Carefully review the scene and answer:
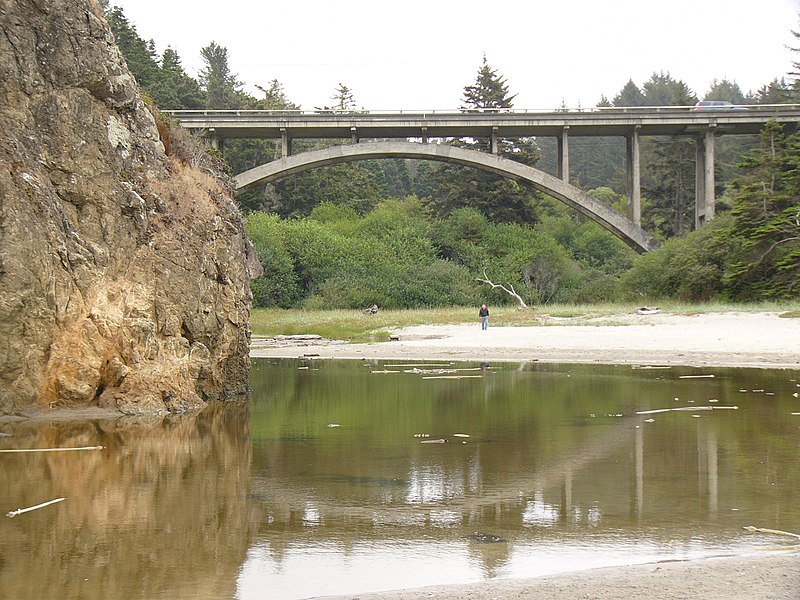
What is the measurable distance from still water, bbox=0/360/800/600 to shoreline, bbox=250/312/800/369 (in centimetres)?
925

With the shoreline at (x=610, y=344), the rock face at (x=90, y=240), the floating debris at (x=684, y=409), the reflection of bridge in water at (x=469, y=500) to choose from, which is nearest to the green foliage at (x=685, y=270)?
the shoreline at (x=610, y=344)

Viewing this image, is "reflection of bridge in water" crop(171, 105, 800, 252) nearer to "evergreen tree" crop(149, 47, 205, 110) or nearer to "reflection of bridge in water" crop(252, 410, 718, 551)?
"evergreen tree" crop(149, 47, 205, 110)

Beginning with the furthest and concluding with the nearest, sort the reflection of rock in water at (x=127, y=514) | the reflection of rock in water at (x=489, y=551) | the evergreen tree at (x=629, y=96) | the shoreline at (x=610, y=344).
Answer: the evergreen tree at (x=629, y=96)
the shoreline at (x=610, y=344)
the reflection of rock in water at (x=489, y=551)
the reflection of rock in water at (x=127, y=514)

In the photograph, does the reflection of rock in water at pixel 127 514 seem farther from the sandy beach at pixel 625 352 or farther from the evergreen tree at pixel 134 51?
the evergreen tree at pixel 134 51

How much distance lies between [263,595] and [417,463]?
223 inches

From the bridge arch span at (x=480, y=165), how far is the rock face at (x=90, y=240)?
36.0m

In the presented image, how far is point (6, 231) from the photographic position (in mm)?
15844

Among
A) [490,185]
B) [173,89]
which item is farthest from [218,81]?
[490,185]

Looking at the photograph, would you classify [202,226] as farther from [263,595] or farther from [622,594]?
[622,594]

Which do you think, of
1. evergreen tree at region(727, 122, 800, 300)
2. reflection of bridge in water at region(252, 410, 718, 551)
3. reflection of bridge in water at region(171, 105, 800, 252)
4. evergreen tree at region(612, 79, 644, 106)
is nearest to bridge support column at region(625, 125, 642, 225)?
reflection of bridge in water at region(171, 105, 800, 252)

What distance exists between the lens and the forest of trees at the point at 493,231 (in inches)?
1859

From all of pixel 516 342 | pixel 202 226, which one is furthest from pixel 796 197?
pixel 202 226

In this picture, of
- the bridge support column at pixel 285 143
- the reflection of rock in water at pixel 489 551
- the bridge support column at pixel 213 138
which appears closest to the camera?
the reflection of rock in water at pixel 489 551

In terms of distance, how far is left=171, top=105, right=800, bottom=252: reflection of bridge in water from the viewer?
54062 millimetres
